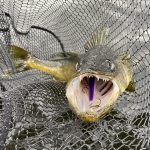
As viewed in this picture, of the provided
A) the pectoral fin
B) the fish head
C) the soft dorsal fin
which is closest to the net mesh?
the pectoral fin

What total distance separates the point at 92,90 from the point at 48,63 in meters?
0.59

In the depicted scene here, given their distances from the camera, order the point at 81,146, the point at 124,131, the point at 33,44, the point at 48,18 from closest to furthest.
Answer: the point at 81,146 < the point at 124,131 < the point at 33,44 < the point at 48,18

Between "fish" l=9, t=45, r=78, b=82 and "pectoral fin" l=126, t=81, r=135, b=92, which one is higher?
"fish" l=9, t=45, r=78, b=82

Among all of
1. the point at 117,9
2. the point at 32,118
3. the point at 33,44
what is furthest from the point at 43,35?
the point at 32,118

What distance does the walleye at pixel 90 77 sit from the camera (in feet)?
9.41

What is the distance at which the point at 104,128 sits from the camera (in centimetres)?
296

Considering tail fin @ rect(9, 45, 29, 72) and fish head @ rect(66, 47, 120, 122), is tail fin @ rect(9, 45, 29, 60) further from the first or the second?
fish head @ rect(66, 47, 120, 122)

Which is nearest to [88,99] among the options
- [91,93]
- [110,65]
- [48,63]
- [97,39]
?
[91,93]

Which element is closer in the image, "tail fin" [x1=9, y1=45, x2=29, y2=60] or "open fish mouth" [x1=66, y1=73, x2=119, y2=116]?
"open fish mouth" [x1=66, y1=73, x2=119, y2=116]

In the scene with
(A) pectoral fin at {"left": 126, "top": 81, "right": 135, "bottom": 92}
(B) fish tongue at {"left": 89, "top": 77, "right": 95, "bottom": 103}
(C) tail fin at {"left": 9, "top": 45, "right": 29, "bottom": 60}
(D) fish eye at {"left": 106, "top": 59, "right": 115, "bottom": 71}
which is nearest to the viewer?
(B) fish tongue at {"left": 89, "top": 77, "right": 95, "bottom": 103}

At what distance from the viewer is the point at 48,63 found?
3.40 meters

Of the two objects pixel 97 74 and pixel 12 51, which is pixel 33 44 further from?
pixel 97 74

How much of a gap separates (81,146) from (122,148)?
32cm

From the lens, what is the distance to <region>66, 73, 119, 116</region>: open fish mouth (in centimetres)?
287
